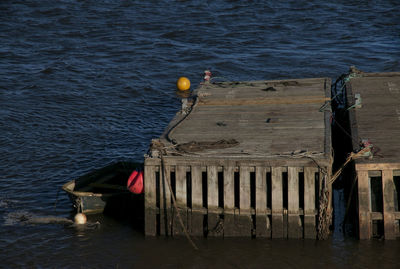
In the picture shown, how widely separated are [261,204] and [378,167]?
8.79ft

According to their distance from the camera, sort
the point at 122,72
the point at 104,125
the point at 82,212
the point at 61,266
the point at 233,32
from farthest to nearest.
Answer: the point at 233,32, the point at 122,72, the point at 104,125, the point at 82,212, the point at 61,266

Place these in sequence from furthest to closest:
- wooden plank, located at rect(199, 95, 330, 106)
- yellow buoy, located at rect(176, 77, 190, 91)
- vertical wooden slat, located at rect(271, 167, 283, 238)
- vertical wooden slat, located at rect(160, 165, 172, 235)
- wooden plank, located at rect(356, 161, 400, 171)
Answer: yellow buoy, located at rect(176, 77, 190, 91)
wooden plank, located at rect(199, 95, 330, 106)
vertical wooden slat, located at rect(160, 165, 172, 235)
vertical wooden slat, located at rect(271, 167, 283, 238)
wooden plank, located at rect(356, 161, 400, 171)

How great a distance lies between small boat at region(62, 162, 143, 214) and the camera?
16641 mm

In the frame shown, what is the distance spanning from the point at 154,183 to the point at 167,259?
1.77 metres

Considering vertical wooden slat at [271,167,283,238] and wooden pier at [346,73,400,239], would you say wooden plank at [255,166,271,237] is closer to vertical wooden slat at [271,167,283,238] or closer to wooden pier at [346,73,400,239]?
vertical wooden slat at [271,167,283,238]

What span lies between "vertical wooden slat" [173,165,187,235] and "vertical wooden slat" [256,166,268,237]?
166 centimetres

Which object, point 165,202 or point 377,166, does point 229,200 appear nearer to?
point 165,202

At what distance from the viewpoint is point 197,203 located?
48.4ft

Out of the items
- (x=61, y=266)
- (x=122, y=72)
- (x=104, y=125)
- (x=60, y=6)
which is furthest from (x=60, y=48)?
(x=61, y=266)

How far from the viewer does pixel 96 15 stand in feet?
143

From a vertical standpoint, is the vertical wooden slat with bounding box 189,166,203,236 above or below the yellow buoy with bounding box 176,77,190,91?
below

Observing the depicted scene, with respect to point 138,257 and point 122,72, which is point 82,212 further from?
Result: point 122,72

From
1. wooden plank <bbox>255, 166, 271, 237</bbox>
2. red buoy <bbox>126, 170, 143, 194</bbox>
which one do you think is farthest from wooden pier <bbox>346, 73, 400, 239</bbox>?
red buoy <bbox>126, 170, 143, 194</bbox>

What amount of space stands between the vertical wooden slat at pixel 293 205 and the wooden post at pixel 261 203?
528mm
